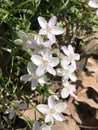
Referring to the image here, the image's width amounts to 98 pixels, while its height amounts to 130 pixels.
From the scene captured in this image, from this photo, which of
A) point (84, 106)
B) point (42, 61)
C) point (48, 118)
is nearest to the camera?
point (42, 61)

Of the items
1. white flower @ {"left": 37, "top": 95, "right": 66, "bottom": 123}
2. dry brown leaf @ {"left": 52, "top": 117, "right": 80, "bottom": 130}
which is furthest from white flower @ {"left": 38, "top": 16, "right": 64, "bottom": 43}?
dry brown leaf @ {"left": 52, "top": 117, "right": 80, "bottom": 130}

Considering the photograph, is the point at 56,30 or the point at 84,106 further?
the point at 84,106

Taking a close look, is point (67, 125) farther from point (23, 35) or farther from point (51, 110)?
point (23, 35)

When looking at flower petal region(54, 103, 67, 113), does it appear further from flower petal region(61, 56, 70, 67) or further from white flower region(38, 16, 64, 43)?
white flower region(38, 16, 64, 43)

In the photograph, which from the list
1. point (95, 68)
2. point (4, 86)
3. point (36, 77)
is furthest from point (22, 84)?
point (95, 68)

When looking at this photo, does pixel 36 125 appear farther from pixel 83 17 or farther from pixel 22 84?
pixel 83 17

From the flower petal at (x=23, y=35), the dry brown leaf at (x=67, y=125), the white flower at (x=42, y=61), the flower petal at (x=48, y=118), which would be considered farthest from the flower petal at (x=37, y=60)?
the dry brown leaf at (x=67, y=125)

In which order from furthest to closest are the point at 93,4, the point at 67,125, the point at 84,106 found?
the point at 84,106, the point at 67,125, the point at 93,4

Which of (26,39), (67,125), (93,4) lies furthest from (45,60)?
(67,125)
